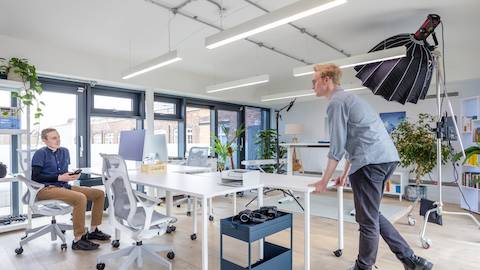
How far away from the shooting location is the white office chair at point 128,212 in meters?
2.13

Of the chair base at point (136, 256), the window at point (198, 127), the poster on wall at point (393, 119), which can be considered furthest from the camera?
the window at point (198, 127)

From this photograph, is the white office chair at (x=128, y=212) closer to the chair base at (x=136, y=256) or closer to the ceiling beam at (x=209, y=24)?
the chair base at (x=136, y=256)

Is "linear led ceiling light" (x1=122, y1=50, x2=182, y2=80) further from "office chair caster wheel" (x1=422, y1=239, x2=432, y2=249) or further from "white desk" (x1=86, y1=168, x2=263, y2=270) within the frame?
"office chair caster wheel" (x1=422, y1=239, x2=432, y2=249)

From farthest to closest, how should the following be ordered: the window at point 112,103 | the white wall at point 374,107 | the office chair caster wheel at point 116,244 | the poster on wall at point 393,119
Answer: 1. the poster on wall at point 393,119
2. the white wall at point 374,107
3. the window at point 112,103
4. the office chair caster wheel at point 116,244

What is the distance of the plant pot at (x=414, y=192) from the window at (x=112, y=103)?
541cm

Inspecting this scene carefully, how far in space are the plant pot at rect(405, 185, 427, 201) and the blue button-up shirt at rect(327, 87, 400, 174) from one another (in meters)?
3.84

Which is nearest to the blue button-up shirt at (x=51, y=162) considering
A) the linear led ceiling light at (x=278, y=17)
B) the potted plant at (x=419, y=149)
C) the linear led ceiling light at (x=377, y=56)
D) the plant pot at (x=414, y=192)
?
the linear led ceiling light at (x=278, y=17)

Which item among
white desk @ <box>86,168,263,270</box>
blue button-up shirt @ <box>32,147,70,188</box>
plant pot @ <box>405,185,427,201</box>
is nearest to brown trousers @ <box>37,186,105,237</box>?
blue button-up shirt @ <box>32,147,70,188</box>

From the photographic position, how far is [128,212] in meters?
2.18

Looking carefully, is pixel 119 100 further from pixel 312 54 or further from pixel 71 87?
pixel 312 54

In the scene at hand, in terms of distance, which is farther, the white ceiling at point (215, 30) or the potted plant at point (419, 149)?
the potted plant at point (419, 149)

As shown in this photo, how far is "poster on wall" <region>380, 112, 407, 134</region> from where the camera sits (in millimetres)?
5898

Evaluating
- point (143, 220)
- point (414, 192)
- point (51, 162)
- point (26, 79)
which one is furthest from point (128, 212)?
point (414, 192)

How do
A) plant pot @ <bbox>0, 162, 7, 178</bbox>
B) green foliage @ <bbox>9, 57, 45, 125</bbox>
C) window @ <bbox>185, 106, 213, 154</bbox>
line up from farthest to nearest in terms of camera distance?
window @ <bbox>185, 106, 213, 154</bbox> < green foliage @ <bbox>9, 57, 45, 125</bbox> < plant pot @ <bbox>0, 162, 7, 178</bbox>
